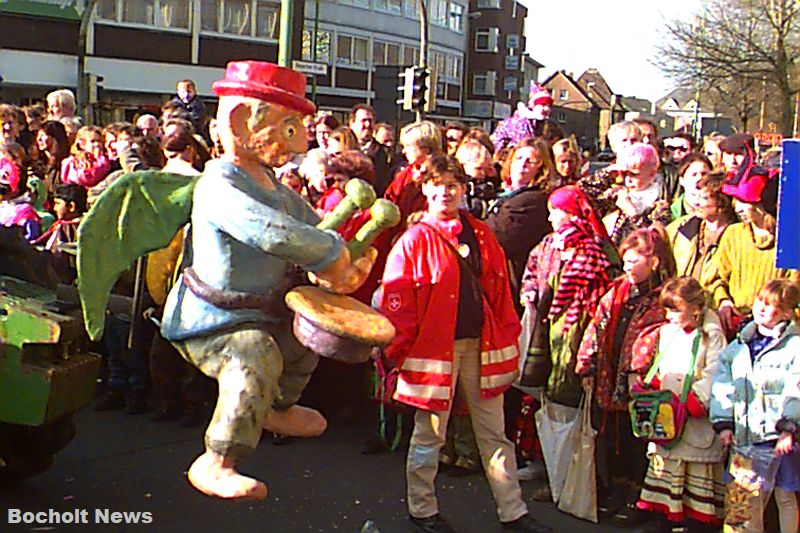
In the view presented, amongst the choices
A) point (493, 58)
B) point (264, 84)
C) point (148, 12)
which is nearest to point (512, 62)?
point (493, 58)

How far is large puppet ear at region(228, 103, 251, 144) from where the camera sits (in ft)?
10.4

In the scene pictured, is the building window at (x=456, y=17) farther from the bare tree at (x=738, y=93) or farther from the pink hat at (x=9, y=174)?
the pink hat at (x=9, y=174)

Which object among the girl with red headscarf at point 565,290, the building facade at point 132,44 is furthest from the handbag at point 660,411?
the building facade at point 132,44

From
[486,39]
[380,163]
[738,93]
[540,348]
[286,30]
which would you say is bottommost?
[540,348]

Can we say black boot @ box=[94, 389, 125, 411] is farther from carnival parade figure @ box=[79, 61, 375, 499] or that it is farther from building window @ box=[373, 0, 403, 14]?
building window @ box=[373, 0, 403, 14]

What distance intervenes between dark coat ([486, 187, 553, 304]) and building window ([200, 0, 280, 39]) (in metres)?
29.9

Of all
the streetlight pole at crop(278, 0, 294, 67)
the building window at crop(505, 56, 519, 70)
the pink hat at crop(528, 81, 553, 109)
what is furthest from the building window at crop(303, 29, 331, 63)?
→ the pink hat at crop(528, 81, 553, 109)

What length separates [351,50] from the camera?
4450cm

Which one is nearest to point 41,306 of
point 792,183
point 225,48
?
point 792,183

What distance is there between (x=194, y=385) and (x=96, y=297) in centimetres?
339

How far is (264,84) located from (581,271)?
2806 millimetres

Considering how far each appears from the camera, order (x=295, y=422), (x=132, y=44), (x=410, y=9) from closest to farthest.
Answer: (x=295, y=422), (x=132, y=44), (x=410, y=9)

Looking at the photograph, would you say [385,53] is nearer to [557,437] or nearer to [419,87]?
[419,87]

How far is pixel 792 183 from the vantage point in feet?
11.3
